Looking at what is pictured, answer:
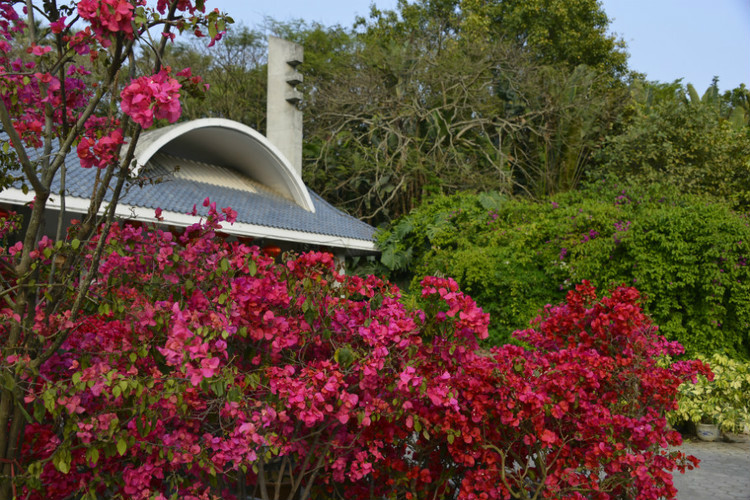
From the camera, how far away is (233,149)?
1359 cm

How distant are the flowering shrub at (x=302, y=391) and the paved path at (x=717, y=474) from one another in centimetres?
254

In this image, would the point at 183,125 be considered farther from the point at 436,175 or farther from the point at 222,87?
the point at 222,87

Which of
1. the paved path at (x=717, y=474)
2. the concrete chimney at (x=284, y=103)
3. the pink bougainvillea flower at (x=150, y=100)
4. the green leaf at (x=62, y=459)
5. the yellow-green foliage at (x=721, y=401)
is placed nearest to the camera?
the pink bougainvillea flower at (x=150, y=100)

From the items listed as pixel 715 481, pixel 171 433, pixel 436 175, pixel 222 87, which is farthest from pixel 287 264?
pixel 222 87

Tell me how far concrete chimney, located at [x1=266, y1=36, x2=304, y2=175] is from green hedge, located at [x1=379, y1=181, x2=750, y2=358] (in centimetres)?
364

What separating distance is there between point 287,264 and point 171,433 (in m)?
0.94

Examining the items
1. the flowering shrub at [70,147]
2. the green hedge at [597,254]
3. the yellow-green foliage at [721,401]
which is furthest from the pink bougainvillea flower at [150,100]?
the yellow-green foliage at [721,401]

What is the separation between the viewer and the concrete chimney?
16500 mm

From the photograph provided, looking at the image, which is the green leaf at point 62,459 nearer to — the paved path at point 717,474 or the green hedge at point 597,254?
the paved path at point 717,474

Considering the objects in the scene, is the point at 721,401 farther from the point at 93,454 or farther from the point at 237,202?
the point at 237,202

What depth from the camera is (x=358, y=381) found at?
2.92 metres

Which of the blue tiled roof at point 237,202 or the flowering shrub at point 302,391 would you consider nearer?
the flowering shrub at point 302,391

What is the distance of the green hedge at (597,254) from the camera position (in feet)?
28.5

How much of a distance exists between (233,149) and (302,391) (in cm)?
1166
